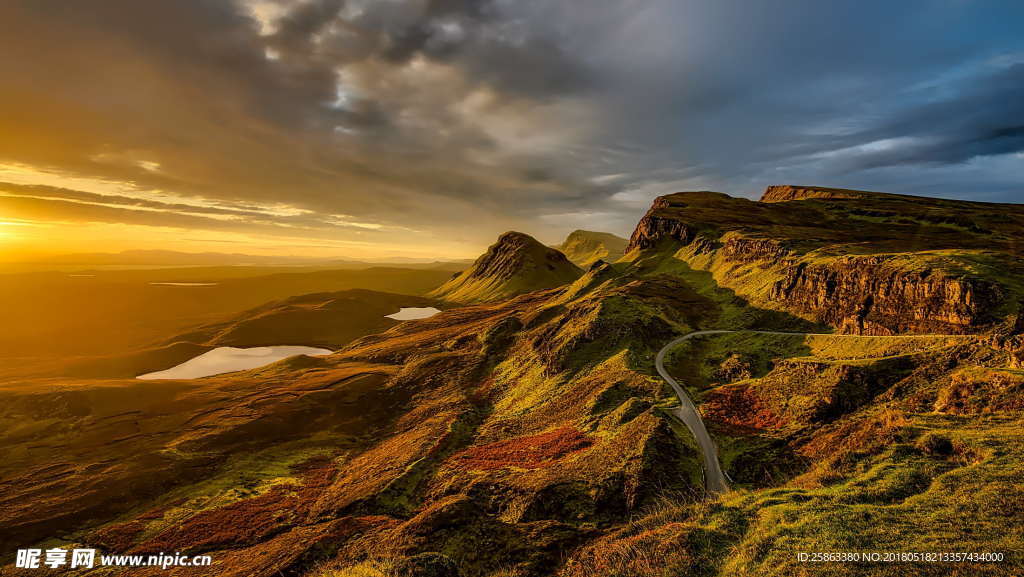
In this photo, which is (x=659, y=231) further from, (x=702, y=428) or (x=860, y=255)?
(x=702, y=428)

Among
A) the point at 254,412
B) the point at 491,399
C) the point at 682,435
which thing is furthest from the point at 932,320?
the point at 254,412

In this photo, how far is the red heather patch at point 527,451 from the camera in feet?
134

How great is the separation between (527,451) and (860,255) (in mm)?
74911

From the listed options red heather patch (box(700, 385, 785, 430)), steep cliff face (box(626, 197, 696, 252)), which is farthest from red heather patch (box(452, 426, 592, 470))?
steep cliff face (box(626, 197, 696, 252))

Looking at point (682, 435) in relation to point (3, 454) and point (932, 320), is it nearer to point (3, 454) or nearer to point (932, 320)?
point (932, 320)

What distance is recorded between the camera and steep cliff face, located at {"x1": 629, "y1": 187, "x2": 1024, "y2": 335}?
48812 millimetres

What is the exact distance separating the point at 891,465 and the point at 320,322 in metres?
215

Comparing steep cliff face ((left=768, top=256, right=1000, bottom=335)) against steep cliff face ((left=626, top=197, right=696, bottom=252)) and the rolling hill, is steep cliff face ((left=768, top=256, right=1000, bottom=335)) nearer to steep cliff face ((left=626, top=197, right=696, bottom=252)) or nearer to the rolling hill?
the rolling hill

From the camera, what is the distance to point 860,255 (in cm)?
6719

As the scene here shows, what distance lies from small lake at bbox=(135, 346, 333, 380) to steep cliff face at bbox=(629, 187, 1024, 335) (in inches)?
5847

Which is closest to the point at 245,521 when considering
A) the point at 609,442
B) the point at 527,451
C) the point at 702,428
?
the point at 527,451

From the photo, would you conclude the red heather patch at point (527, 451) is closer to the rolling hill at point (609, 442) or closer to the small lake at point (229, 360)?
the rolling hill at point (609, 442)

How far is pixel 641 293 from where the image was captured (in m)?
87.9

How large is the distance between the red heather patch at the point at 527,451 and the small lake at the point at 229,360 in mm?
110955
